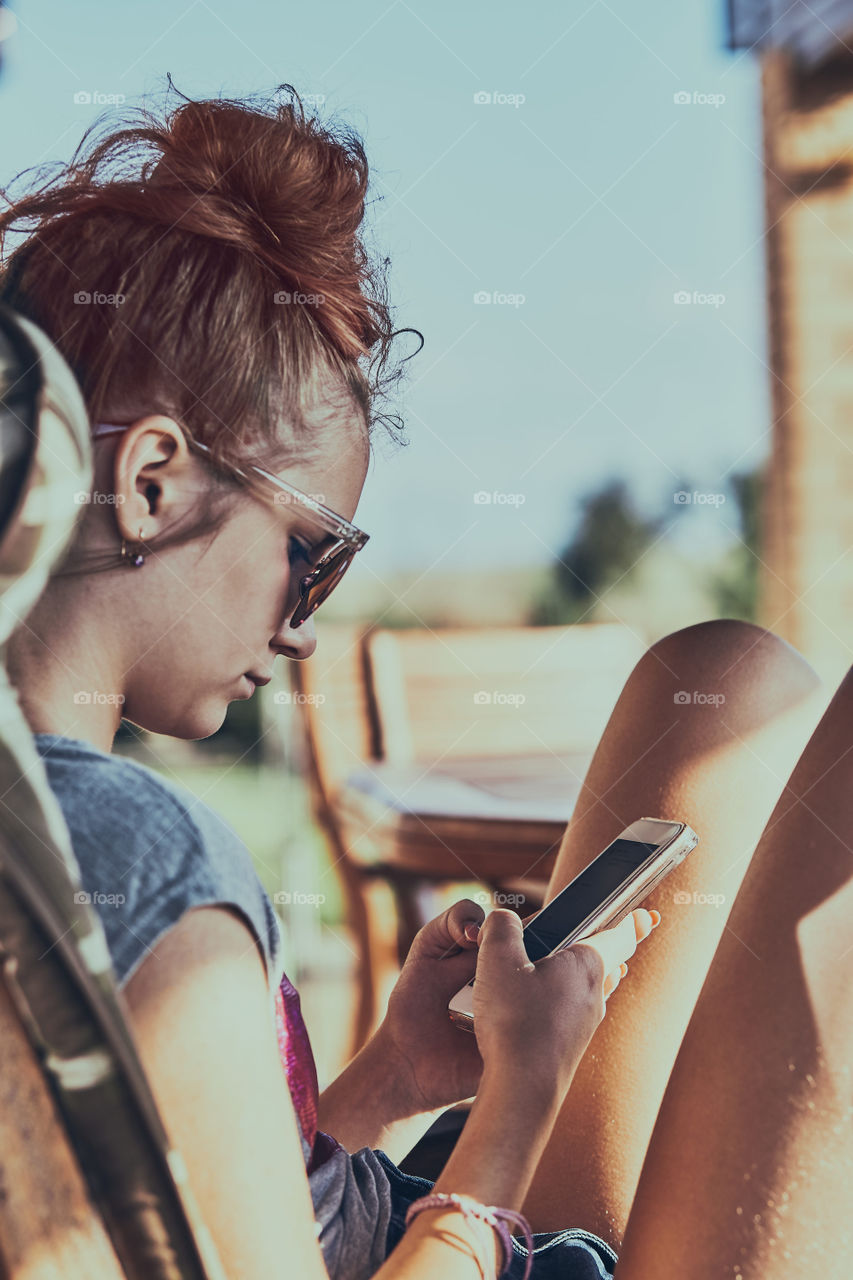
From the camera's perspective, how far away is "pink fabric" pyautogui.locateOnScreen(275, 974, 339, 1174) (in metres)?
0.63

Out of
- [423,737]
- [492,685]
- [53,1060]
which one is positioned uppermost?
[53,1060]

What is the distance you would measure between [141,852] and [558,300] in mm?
4288

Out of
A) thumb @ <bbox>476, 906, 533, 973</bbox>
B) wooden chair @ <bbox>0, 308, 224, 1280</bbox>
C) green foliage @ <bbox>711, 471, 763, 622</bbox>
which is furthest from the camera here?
green foliage @ <bbox>711, 471, 763, 622</bbox>

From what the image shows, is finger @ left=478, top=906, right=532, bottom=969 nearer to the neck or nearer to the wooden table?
the neck

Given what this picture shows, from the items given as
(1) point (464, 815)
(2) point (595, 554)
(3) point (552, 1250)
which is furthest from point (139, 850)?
(2) point (595, 554)

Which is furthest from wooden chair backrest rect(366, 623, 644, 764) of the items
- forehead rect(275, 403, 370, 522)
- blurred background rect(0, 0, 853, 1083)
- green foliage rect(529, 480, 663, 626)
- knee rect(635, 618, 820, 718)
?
green foliage rect(529, 480, 663, 626)

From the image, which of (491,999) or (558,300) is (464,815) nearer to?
(491,999)

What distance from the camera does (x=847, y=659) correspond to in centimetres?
382

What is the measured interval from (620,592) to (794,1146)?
189 inches

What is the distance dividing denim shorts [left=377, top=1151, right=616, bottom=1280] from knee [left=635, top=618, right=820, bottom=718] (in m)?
Answer: 0.39

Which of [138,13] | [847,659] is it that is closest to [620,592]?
Result: [847,659]

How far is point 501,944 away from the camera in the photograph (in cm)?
62

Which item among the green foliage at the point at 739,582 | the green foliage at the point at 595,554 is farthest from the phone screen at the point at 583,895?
the green foliage at the point at 595,554

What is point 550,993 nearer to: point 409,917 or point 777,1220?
point 777,1220
